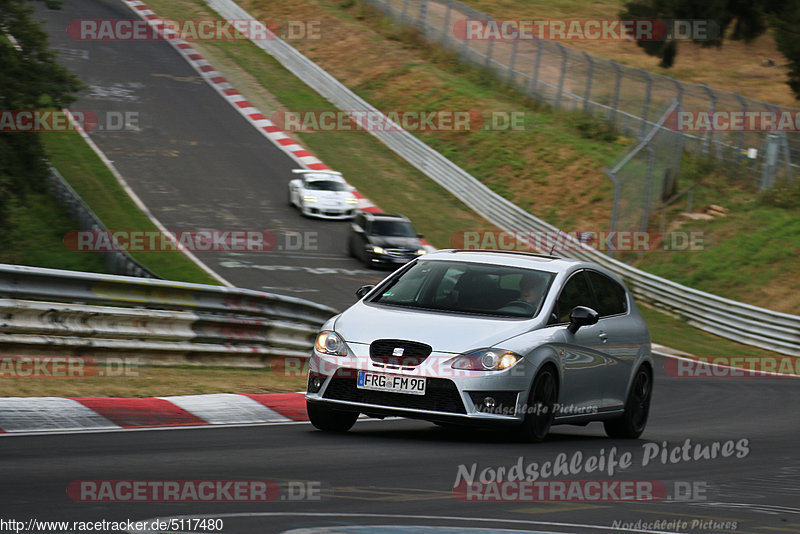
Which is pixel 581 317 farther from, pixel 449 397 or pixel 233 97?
pixel 233 97

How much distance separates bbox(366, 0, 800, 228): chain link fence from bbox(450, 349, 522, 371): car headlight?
76.0ft

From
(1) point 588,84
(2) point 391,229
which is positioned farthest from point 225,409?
(1) point 588,84

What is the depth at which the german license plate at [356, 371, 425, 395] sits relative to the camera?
8.80m

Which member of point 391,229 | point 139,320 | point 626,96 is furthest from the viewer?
point 626,96

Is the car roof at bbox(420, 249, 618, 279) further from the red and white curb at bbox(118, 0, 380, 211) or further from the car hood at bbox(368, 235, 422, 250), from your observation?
the red and white curb at bbox(118, 0, 380, 211)

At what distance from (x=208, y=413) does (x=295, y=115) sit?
115ft

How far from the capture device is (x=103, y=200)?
1286 inches

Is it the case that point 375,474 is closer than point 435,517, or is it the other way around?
point 435,517

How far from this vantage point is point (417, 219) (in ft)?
116

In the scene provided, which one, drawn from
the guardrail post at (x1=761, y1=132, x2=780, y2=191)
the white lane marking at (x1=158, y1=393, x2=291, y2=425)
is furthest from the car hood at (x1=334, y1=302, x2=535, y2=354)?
the guardrail post at (x1=761, y1=132, x2=780, y2=191)

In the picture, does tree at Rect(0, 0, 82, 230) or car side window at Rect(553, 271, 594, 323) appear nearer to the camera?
car side window at Rect(553, 271, 594, 323)

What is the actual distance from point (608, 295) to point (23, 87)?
561 inches

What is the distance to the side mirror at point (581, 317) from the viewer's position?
379 inches

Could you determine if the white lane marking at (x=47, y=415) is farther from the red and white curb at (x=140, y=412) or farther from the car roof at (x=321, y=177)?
the car roof at (x=321, y=177)
